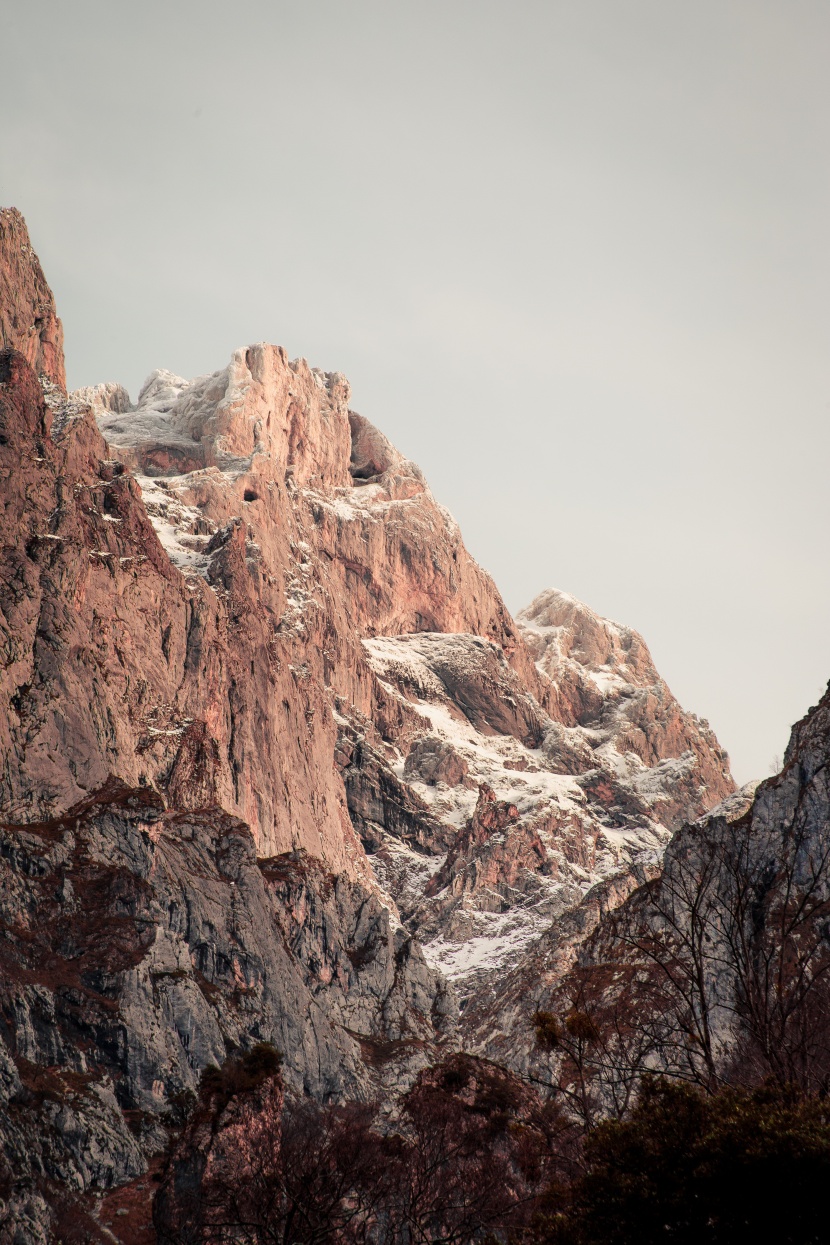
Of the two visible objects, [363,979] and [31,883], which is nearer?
[31,883]

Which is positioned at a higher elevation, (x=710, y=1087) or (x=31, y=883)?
(x=31, y=883)

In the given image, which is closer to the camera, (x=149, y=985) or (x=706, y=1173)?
(x=706, y=1173)

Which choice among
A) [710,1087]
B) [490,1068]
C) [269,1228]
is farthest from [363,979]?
[710,1087]

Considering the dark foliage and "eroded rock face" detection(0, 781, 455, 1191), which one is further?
"eroded rock face" detection(0, 781, 455, 1191)

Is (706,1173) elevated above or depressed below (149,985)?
below

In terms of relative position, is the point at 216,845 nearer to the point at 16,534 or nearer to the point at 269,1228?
the point at 16,534

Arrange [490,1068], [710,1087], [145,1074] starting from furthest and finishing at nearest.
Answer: [145,1074], [490,1068], [710,1087]

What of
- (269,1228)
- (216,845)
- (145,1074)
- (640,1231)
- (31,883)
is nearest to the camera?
(640,1231)

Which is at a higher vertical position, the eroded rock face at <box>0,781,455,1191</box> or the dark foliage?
the eroded rock face at <box>0,781,455,1191</box>

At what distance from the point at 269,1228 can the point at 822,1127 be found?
3194cm

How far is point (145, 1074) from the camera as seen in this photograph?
376ft

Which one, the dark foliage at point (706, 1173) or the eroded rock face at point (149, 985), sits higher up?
the eroded rock face at point (149, 985)

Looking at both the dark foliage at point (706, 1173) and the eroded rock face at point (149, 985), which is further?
the eroded rock face at point (149, 985)

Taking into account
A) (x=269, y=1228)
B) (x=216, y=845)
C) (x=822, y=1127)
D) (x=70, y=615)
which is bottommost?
(x=269, y=1228)
